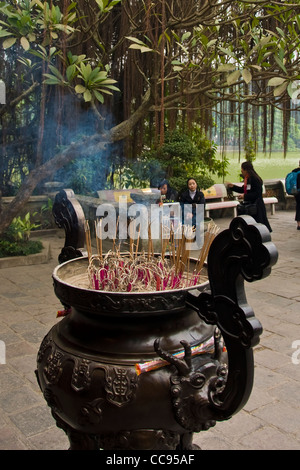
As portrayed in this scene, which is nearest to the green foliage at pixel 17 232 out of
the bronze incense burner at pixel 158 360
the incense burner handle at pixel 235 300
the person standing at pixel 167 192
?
the person standing at pixel 167 192

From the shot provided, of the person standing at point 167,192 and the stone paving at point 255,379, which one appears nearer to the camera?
the stone paving at point 255,379

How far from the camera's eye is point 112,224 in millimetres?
7559

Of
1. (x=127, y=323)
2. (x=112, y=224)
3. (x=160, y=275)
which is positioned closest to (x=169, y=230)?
(x=160, y=275)

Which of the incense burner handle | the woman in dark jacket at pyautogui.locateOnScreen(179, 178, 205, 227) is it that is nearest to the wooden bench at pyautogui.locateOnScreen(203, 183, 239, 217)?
the woman in dark jacket at pyautogui.locateOnScreen(179, 178, 205, 227)

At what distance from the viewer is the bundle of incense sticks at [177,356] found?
1.72 metres

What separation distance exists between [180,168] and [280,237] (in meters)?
2.12

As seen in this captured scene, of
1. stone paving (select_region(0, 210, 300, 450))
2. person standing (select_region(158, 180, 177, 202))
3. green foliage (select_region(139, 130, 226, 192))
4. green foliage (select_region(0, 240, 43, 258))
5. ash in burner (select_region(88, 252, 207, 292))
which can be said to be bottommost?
stone paving (select_region(0, 210, 300, 450))

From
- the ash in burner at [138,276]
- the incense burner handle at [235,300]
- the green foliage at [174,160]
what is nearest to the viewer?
the incense burner handle at [235,300]

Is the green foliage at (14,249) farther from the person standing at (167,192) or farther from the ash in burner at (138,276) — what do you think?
the ash in burner at (138,276)

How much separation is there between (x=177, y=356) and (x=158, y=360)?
0.24 ft

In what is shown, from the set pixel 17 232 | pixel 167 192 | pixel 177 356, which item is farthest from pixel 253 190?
pixel 177 356

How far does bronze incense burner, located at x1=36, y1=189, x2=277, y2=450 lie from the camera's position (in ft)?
5.49

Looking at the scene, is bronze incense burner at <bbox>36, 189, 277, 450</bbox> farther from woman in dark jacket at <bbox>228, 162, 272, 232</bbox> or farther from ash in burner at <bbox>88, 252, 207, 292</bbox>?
woman in dark jacket at <bbox>228, 162, 272, 232</bbox>

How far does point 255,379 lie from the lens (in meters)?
3.40
